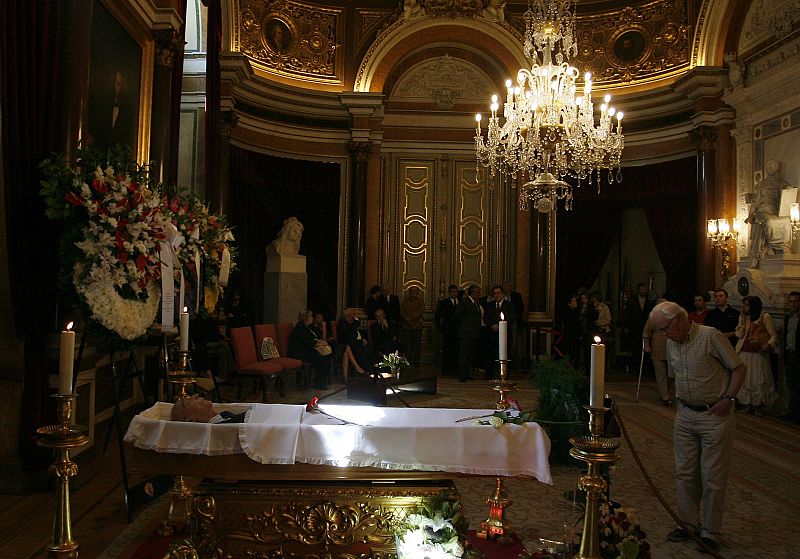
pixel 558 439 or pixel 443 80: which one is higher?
pixel 443 80

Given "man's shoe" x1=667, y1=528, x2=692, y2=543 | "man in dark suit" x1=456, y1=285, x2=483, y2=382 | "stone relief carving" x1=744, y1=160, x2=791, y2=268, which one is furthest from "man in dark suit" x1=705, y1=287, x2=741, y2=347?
"man's shoe" x1=667, y1=528, x2=692, y2=543

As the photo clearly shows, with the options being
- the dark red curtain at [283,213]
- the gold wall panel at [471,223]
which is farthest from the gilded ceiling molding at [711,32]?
the dark red curtain at [283,213]

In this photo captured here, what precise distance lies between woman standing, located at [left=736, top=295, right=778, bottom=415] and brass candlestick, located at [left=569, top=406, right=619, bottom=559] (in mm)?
6314

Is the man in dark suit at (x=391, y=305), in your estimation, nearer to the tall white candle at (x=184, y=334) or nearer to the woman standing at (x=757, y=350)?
the woman standing at (x=757, y=350)

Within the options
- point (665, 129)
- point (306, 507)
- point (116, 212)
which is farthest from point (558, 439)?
point (665, 129)

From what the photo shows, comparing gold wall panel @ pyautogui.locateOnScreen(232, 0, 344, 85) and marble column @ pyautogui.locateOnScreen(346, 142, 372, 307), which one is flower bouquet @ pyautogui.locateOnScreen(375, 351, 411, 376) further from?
gold wall panel @ pyautogui.locateOnScreen(232, 0, 344, 85)

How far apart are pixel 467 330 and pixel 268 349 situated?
3.35 metres

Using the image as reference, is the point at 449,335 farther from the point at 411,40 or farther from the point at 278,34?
the point at 278,34

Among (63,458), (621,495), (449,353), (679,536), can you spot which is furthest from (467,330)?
(63,458)

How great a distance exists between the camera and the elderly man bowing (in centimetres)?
374

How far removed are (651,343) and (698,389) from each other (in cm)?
533

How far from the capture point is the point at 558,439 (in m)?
5.48

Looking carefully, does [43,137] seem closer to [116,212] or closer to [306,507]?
[116,212]

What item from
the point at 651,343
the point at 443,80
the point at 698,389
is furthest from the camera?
the point at 443,80
